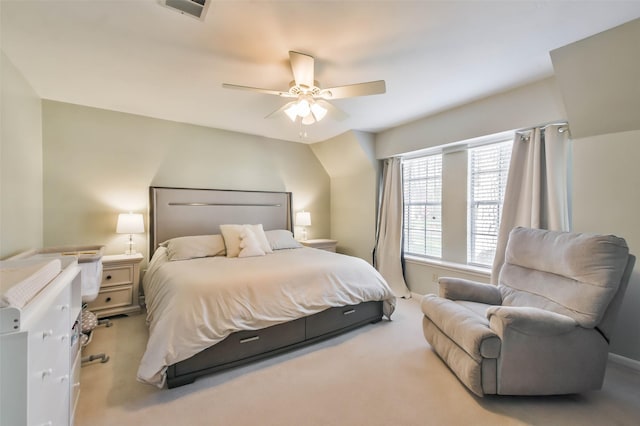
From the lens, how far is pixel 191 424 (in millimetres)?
1600

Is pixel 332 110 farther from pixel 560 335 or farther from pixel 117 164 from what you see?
pixel 117 164

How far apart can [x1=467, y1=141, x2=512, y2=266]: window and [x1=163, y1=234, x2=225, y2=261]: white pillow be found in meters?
3.25

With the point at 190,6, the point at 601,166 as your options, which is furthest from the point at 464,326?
the point at 190,6

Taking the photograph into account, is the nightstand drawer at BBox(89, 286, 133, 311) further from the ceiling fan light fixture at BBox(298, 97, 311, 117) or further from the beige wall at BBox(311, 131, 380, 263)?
the beige wall at BBox(311, 131, 380, 263)

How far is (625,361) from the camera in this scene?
2188 mm

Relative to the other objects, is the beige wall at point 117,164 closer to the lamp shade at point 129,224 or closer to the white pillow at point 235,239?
the lamp shade at point 129,224

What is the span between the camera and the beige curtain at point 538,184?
2.57m

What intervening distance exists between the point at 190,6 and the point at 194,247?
2447 millimetres

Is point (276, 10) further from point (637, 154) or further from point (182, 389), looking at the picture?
point (637, 154)

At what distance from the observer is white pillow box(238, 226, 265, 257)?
3.27m

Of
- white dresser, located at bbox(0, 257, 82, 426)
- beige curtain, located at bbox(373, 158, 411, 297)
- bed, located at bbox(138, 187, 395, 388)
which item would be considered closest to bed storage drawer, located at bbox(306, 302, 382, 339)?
bed, located at bbox(138, 187, 395, 388)

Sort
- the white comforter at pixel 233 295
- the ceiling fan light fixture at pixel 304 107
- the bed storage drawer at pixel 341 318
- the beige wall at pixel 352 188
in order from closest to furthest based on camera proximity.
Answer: the white comforter at pixel 233 295 → the ceiling fan light fixture at pixel 304 107 → the bed storage drawer at pixel 341 318 → the beige wall at pixel 352 188

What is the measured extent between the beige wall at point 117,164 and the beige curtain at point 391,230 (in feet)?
6.84

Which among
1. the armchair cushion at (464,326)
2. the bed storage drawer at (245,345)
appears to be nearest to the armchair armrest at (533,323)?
the armchair cushion at (464,326)
